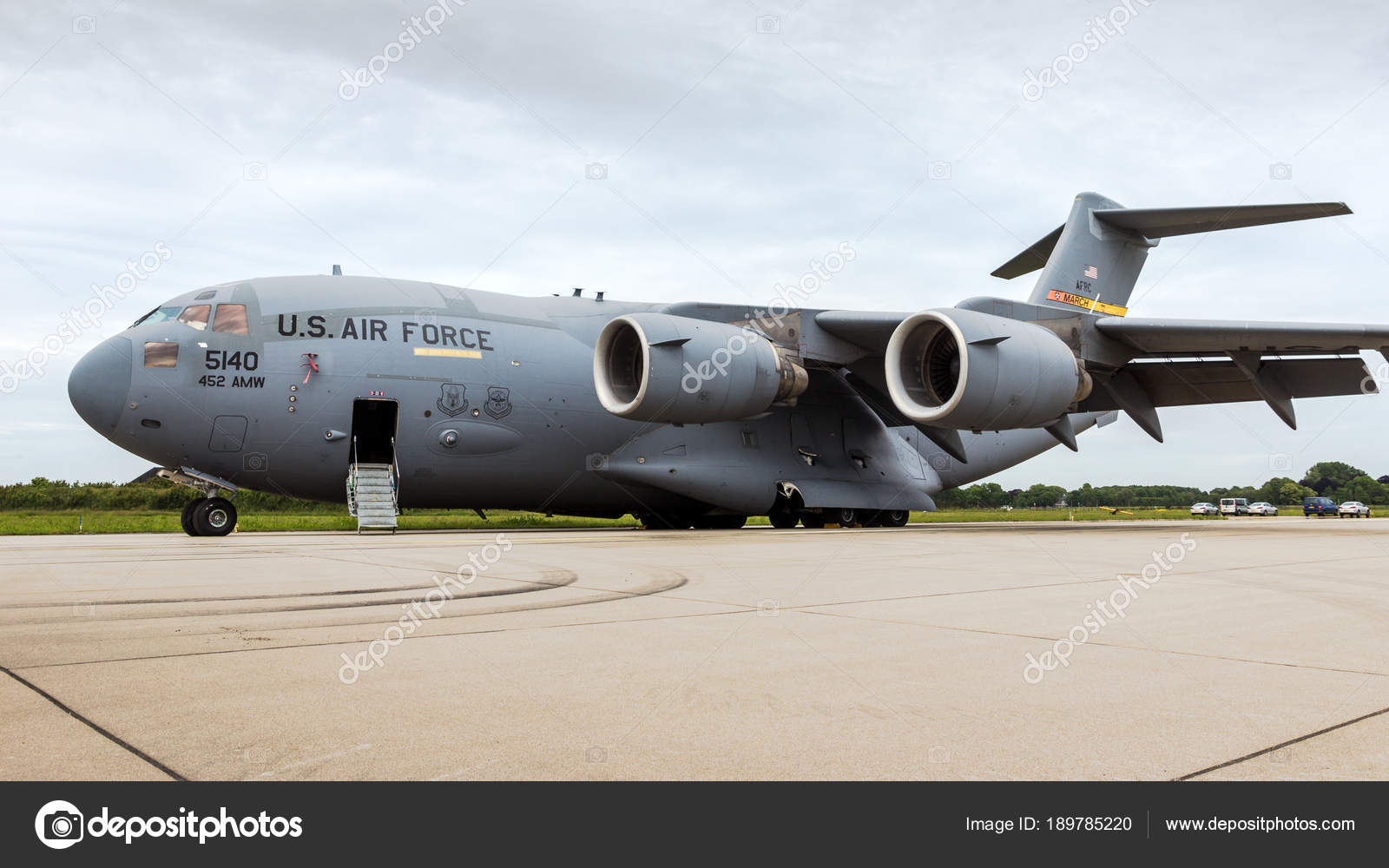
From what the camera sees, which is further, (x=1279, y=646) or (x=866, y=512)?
(x=866, y=512)

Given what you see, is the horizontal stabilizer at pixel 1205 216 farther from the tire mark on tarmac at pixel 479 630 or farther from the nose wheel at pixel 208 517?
the nose wheel at pixel 208 517

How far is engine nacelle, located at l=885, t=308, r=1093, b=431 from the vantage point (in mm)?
13047

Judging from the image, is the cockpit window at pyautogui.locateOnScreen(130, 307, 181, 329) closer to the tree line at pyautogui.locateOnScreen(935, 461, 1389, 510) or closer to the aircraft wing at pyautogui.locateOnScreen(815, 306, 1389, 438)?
the aircraft wing at pyautogui.locateOnScreen(815, 306, 1389, 438)

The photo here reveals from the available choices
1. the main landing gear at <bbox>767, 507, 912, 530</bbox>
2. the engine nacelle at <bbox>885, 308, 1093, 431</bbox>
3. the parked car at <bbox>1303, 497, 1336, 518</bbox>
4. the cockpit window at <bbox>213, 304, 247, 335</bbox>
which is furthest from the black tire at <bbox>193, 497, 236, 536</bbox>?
the parked car at <bbox>1303, 497, 1336, 518</bbox>

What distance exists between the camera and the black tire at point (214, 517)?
13.1 metres

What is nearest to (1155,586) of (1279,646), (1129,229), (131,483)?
(1279,646)

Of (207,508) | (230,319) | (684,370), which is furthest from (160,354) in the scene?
(684,370)

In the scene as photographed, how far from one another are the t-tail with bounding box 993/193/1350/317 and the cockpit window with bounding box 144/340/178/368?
46.6ft

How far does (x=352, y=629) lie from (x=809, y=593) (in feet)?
9.16
